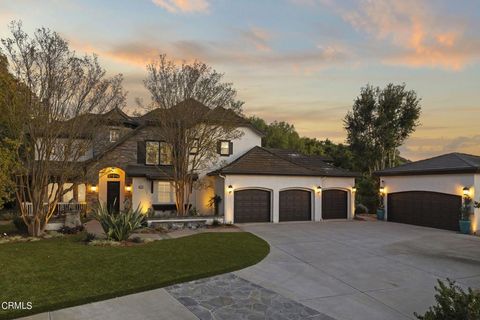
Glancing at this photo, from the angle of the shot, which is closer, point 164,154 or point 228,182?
point 228,182

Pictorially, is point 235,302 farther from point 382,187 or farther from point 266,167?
point 382,187

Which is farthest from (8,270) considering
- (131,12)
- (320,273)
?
(131,12)

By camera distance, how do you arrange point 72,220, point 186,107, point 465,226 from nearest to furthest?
point 72,220
point 465,226
point 186,107

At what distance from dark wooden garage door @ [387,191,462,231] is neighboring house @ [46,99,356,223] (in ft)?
9.42

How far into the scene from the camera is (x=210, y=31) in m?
17.3

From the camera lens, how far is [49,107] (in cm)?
1486

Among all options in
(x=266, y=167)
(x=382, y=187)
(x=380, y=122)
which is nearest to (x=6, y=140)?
(x=266, y=167)

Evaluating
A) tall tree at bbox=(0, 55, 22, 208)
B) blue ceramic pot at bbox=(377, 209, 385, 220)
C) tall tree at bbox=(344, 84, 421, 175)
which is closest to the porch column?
blue ceramic pot at bbox=(377, 209, 385, 220)

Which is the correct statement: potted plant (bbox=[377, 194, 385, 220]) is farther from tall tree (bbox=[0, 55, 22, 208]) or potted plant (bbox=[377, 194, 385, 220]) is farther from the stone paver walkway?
tall tree (bbox=[0, 55, 22, 208])

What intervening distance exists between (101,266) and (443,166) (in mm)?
19026

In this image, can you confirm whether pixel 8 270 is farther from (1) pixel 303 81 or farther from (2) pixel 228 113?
(1) pixel 303 81

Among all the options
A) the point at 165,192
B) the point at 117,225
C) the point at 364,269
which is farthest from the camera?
the point at 165,192

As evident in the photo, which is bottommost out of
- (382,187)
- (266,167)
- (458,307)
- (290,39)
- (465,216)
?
(465,216)

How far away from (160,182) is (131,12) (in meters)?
11.6
